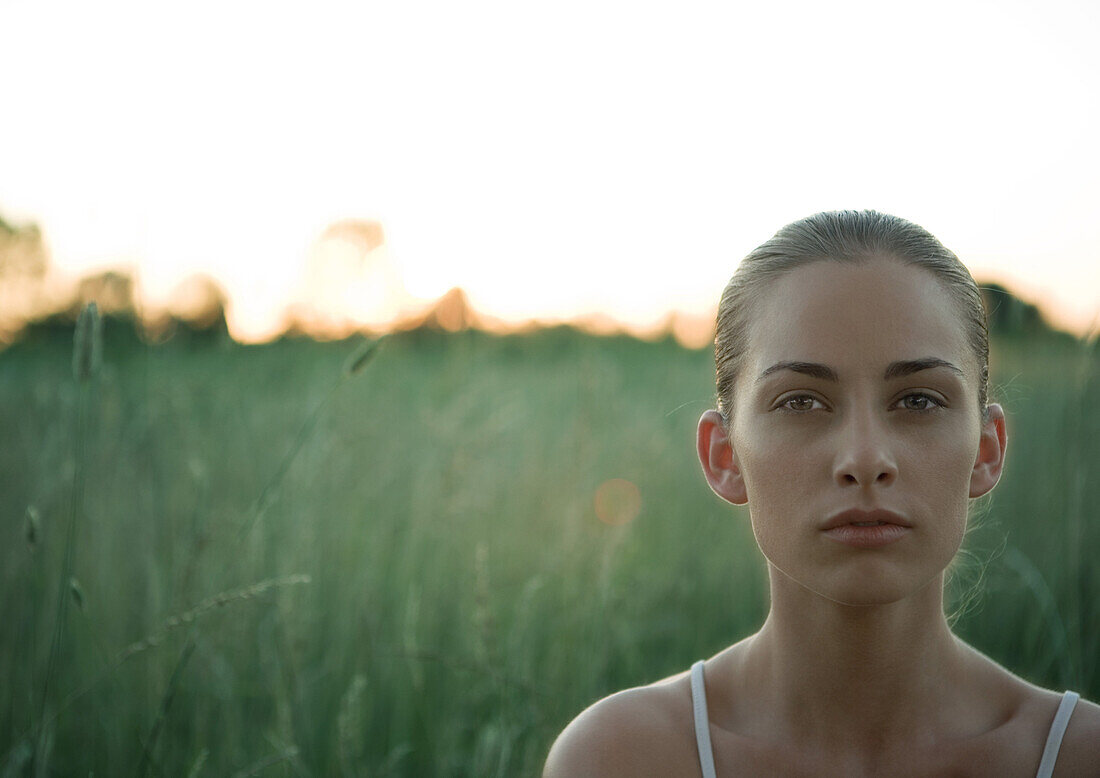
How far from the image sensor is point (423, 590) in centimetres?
284

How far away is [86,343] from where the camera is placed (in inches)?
52.6

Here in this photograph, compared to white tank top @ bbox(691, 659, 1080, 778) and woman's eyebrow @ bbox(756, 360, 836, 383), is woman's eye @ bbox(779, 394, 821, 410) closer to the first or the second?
woman's eyebrow @ bbox(756, 360, 836, 383)

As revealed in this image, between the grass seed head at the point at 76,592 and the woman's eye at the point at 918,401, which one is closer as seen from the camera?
the woman's eye at the point at 918,401

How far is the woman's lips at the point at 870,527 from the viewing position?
3.37 feet

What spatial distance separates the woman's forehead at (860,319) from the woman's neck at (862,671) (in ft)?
1.11

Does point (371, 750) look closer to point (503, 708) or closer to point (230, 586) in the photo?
point (230, 586)

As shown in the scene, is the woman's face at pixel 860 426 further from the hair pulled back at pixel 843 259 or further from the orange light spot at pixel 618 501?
the orange light spot at pixel 618 501

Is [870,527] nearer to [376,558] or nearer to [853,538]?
[853,538]

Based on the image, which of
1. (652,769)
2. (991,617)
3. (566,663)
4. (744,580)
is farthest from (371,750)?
(991,617)

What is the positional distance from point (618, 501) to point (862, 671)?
242 centimetres

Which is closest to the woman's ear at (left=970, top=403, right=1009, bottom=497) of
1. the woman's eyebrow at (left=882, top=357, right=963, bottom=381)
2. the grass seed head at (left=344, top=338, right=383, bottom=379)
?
the woman's eyebrow at (left=882, top=357, right=963, bottom=381)

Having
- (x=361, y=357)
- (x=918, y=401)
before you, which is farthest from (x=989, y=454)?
(x=361, y=357)

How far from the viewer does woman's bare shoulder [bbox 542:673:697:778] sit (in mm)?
1188

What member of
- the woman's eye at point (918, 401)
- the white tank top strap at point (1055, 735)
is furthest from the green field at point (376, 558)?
the woman's eye at point (918, 401)
